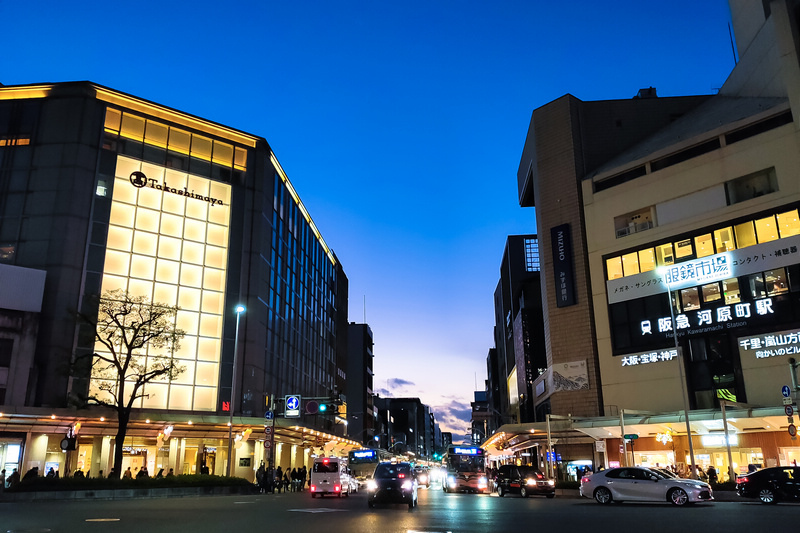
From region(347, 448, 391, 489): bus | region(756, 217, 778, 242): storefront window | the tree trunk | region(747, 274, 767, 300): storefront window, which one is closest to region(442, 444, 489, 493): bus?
the tree trunk

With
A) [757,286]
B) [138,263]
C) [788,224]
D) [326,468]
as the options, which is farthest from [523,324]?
[326,468]

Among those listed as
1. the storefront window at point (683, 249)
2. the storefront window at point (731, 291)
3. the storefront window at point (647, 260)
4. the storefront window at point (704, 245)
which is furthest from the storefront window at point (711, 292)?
the storefront window at point (647, 260)

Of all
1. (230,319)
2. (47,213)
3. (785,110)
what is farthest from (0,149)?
(785,110)

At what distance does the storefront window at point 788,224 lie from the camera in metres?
43.7

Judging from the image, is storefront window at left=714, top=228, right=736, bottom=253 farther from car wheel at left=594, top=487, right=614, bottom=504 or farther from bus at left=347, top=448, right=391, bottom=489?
bus at left=347, top=448, right=391, bottom=489

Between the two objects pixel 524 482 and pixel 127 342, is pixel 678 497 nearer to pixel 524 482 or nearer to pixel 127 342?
pixel 524 482

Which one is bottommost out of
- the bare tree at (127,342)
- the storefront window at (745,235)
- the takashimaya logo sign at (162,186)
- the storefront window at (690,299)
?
the bare tree at (127,342)

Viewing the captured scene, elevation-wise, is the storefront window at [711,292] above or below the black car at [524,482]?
above

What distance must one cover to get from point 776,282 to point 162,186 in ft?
159

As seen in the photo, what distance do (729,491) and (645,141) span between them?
37612mm

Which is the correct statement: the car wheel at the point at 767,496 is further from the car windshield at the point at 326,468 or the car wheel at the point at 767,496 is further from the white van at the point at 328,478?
the car windshield at the point at 326,468

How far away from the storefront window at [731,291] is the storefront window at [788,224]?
4513 mm

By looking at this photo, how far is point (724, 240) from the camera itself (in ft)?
155

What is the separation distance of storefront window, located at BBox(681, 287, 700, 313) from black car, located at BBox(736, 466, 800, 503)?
2429 centimetres
